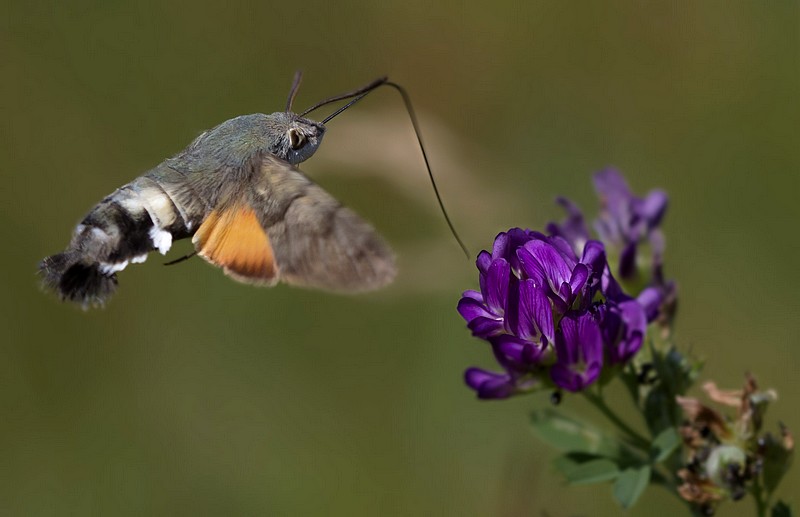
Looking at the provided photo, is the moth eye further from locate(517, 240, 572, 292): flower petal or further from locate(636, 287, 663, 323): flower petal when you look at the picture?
locate(636, 287, 663, 323): flower petal

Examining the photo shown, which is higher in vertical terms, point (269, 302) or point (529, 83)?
point (529, 83)

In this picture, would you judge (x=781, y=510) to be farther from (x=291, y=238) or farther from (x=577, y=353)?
(x=291, y=238)

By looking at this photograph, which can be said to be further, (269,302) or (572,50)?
(572,50)

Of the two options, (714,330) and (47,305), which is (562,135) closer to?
(714,330)

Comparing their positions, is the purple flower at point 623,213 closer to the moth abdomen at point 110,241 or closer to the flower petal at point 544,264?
the flower petal at point 544,264

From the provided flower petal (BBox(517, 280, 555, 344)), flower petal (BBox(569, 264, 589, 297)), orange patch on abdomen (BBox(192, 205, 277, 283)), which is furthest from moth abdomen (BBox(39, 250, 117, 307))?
flower petal (BBox(569, 264, 589, 297))

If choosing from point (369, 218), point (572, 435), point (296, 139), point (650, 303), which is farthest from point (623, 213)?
point (369, 218)

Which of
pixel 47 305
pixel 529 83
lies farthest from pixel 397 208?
pixel 47 305
